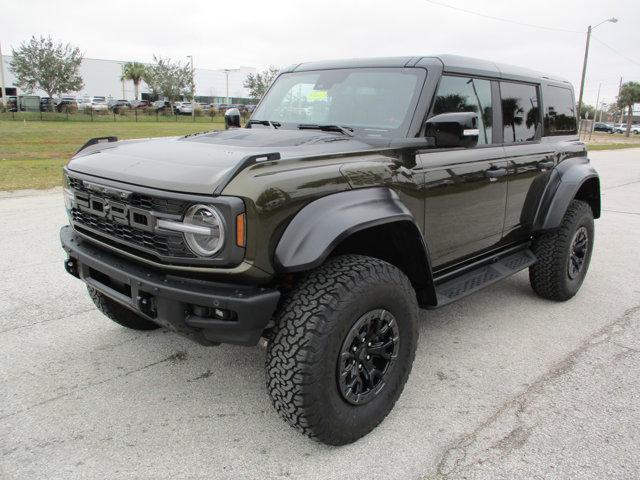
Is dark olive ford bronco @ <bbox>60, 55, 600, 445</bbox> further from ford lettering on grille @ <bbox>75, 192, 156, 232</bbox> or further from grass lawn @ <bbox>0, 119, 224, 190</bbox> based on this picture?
grass lawn @ <bbox>0, 119, 224, 190</bbox>

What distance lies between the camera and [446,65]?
347 centimetres

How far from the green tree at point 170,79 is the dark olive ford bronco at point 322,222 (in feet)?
178

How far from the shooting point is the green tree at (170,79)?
2137 inches

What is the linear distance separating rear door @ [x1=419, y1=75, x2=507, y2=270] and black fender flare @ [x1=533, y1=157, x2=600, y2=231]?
56 cm

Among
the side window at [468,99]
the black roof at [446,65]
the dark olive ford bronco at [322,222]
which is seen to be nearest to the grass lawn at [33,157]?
the black roof at [446,65]

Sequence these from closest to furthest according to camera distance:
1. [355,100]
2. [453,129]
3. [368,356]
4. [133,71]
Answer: [368,356]
[453,129]
[355,100]
[133,71]

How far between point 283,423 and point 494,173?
7.07ft

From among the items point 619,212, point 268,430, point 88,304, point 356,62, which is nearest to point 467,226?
point 356,62

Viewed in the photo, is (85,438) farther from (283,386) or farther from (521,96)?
(521,96)

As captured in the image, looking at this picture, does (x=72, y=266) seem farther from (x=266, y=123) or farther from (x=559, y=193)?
(x=559, y=193)

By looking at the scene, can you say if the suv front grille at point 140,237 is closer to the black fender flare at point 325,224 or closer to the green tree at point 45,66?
the black fender flare at point 325,224

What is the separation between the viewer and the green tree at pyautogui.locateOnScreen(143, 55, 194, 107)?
178 ft

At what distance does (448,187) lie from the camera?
3352 millimetres

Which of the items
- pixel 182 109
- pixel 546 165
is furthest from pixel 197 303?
pixel 182 109
